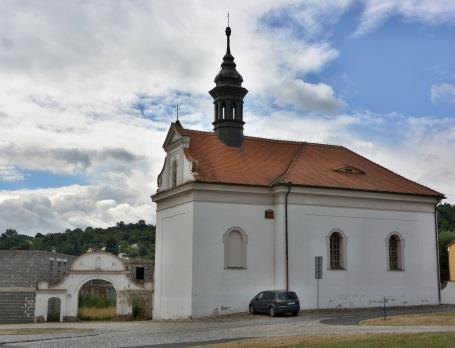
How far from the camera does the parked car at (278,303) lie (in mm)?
28500

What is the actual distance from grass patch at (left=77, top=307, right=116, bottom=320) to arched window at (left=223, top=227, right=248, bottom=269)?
15001 millimetres

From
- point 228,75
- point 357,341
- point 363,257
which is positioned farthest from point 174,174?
point 357,341

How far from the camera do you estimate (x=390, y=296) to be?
34656 mm

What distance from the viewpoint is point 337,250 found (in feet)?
113

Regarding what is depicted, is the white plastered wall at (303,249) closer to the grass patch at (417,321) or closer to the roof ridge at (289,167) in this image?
the roof ridge at (289,167)

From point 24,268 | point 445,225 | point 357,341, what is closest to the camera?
point 357,341

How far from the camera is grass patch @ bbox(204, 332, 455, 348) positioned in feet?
51.6

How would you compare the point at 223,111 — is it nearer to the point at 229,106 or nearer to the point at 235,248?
the point at 229,106

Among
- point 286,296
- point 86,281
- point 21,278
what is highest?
point 21,278

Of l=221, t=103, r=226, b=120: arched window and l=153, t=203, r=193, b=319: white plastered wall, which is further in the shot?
l=221, t=103, r=226, b=120: arched window

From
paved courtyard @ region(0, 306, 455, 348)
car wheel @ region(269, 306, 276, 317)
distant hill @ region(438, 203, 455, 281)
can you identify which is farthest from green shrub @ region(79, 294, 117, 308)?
distant hill @ region(438, 203, 455, 281)

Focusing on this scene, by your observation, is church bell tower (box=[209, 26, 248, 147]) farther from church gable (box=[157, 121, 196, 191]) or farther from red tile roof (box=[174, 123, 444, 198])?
church gable (box=[157, 121, 196, 191])

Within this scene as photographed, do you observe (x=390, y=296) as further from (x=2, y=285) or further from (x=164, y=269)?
(x=2, y=285)

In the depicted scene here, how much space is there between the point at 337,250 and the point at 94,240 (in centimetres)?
6790
